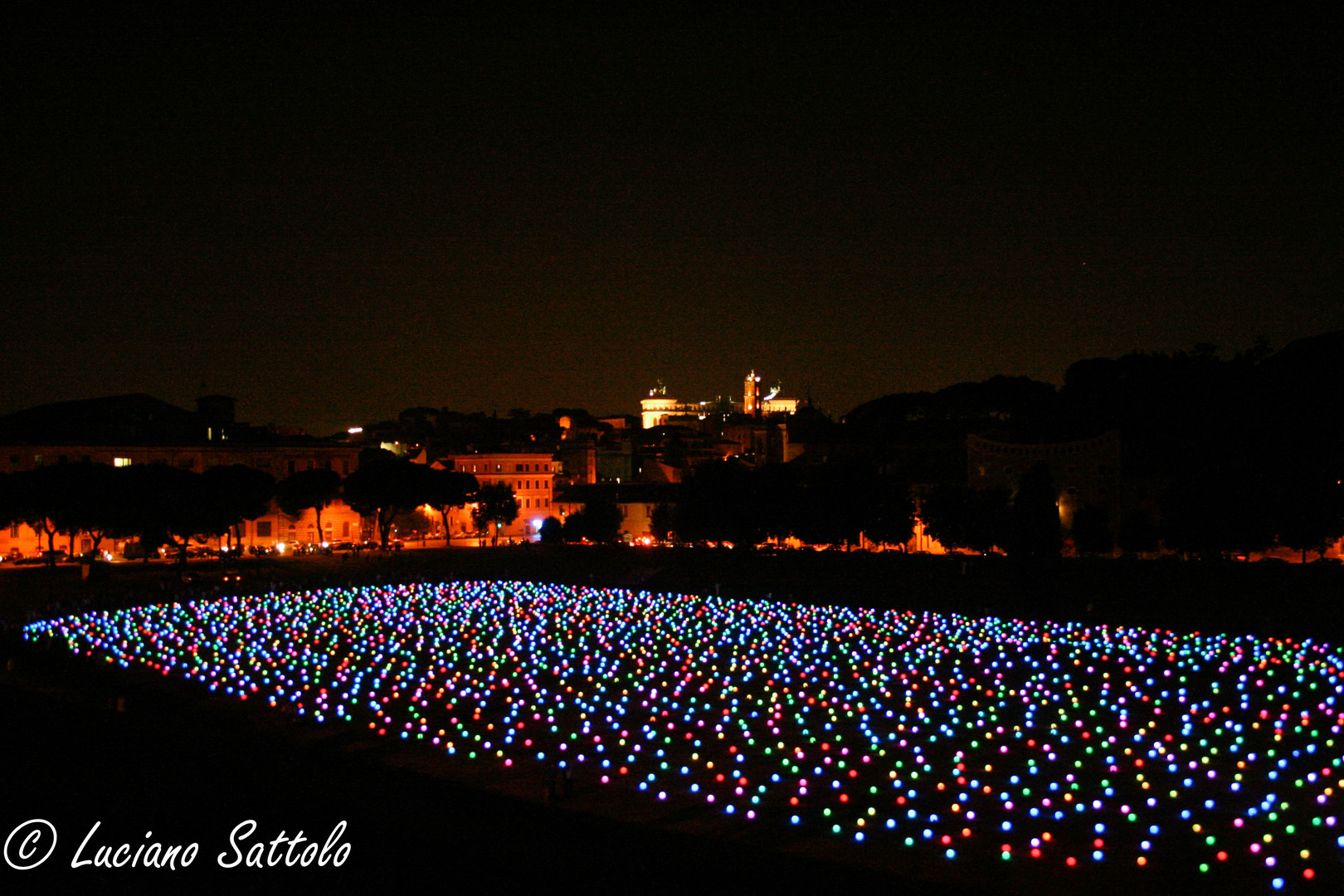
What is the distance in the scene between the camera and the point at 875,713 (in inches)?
723

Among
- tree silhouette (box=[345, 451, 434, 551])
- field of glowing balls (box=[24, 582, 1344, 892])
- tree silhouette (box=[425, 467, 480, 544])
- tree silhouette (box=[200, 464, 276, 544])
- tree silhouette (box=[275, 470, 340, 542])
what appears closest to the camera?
field of glowing balls (box=[24, 582, 1344, 892])

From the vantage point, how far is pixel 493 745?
54.1ft

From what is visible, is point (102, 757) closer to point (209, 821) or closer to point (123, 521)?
point (209, 821)

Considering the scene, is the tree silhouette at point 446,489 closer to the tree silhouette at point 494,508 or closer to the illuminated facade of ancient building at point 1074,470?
the tree silhouette at point 494,508

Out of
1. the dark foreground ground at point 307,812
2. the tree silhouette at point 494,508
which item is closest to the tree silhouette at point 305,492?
the tree silhouette at point 494,508

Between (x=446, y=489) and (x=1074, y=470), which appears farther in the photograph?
(x=446, y=489)

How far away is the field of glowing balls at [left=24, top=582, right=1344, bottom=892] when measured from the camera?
1267 cm

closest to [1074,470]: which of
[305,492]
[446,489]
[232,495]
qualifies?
[446,489]

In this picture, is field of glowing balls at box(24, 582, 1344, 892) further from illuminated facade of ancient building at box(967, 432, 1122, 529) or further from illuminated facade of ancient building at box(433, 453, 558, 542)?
illuminated facade of ancient building at box(433, 453, 558, 542)

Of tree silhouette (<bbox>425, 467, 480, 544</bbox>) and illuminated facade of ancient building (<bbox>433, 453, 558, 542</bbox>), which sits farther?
illuminated facade of ancient building (<bbox>433, 453, 558, 542</bbox>)

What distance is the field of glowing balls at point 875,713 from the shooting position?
41.6 ft

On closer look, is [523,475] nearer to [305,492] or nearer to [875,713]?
[305,492]

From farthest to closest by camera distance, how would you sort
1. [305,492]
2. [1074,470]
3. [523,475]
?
[523,475] → [305,492] → [1074,470]

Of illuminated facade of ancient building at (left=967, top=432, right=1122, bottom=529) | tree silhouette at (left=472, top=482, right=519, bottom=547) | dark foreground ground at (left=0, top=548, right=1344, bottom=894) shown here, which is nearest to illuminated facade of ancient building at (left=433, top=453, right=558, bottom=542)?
tree silhouette at (left=472, top=482, right=519, bottom=547)
